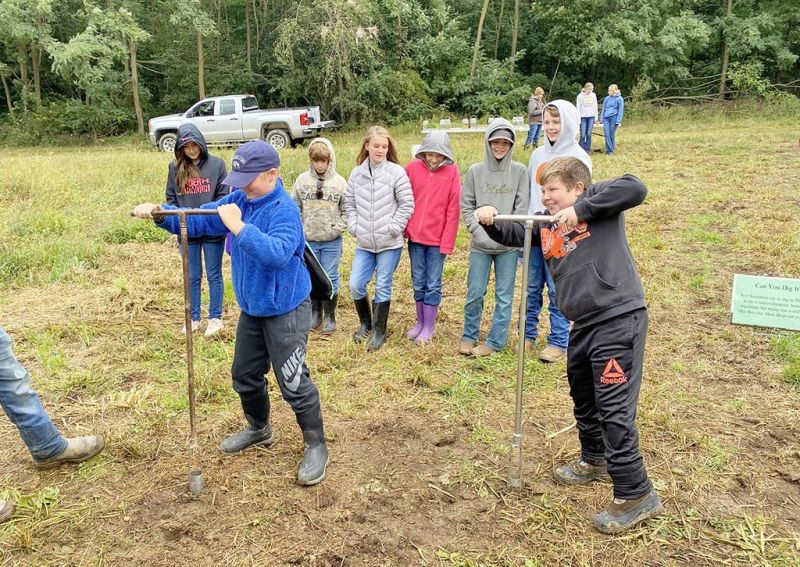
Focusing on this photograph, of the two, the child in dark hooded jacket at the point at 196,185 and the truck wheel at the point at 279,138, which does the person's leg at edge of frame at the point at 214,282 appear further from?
the truck wheel at the point at 279,138

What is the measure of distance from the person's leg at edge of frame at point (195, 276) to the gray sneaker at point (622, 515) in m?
3.52

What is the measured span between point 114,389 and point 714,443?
3.86 metres

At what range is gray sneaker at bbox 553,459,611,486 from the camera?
318 centimetres

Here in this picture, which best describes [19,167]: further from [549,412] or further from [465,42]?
[465,42]

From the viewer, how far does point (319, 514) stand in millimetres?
2980

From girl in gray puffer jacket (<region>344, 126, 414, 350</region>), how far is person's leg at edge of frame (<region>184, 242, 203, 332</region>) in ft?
4.23

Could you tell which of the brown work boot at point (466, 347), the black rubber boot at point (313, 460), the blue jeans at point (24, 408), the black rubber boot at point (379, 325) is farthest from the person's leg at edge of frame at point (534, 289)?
the blue jeans at point (24, 408)

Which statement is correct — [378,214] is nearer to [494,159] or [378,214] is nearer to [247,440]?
[494,159]

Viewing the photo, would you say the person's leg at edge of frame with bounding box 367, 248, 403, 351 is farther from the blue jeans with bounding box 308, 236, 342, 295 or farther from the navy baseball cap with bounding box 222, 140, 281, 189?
the navy baseball cap with bounding box 222, 140, 281, 189

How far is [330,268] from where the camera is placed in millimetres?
5363

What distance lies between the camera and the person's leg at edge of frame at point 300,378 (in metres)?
3.07

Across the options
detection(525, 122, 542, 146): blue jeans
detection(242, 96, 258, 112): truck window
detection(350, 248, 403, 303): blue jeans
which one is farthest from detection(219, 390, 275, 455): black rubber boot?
detection(242, 96, 258, 112): truck window

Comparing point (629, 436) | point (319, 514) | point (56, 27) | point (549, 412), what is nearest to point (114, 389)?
point (319, 514)

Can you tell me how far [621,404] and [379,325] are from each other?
2.57 metres
